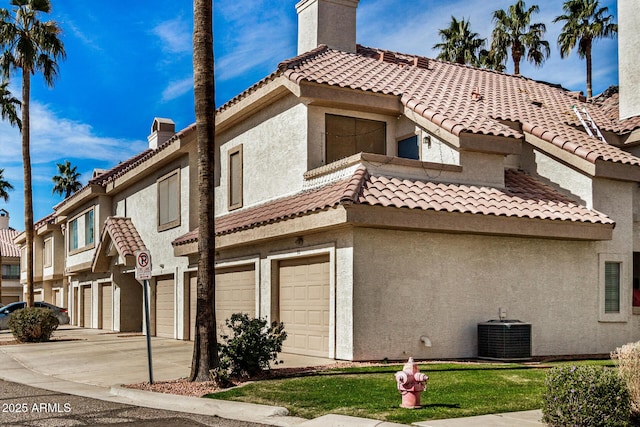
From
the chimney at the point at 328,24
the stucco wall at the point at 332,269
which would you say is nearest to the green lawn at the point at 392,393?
the stucco wall at the point at 332,269

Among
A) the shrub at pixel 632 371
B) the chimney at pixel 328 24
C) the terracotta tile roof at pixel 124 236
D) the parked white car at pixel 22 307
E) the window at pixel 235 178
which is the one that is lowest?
the parked white car at pixel 22 307

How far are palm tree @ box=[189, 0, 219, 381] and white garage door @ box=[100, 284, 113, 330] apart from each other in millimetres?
20723

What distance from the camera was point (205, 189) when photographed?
42.2ft

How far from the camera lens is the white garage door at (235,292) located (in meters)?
19.2

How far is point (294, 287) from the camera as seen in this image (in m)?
17.3

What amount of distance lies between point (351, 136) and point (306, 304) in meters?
4.76

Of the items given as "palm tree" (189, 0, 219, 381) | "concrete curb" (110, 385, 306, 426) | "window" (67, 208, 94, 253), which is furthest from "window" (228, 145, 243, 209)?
"window" (67, 208, 94, 253)

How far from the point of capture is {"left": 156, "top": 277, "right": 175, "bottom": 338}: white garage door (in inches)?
981

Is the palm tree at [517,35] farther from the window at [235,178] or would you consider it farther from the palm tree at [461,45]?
the window at [235,178]

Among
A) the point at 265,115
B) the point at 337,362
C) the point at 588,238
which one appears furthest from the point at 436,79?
the point at 337,362

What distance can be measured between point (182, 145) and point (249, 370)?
12290mm

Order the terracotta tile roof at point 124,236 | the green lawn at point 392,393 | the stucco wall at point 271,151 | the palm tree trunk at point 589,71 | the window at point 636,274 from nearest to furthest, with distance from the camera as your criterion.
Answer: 1. the green lawn at point 392,393
2. the stucco wall at point 271,151
3. the window at point 636,274
4. the terracotta tile roof at point 124,236
5. the palm tree trunk at point 589,71

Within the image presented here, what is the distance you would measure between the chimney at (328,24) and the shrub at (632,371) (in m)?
15.8

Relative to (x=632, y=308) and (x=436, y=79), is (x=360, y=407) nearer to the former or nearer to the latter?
(x=632, y=308)
